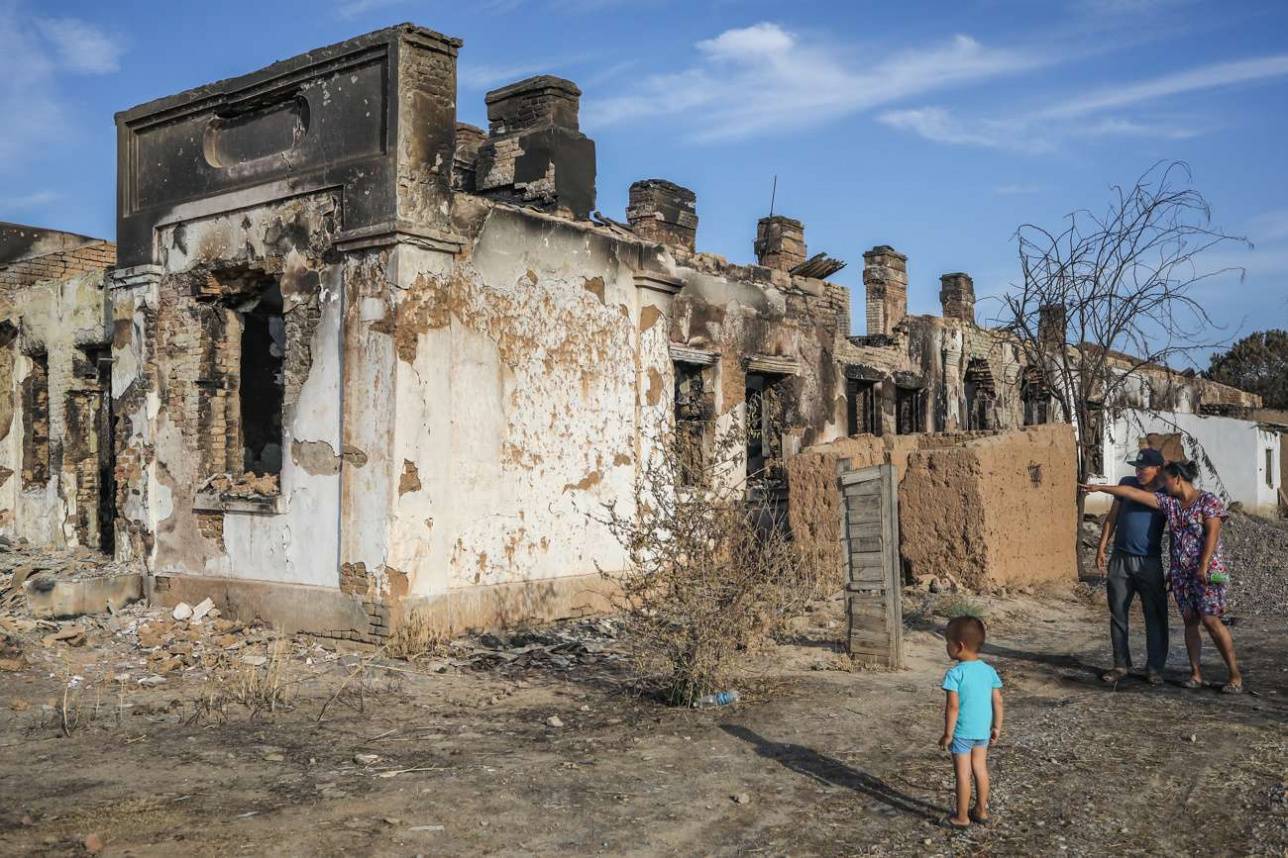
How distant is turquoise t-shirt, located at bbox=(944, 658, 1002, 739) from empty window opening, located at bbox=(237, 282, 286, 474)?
30.8 ft

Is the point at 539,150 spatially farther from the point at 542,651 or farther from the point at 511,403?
the point at 542,651

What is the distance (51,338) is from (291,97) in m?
6.10

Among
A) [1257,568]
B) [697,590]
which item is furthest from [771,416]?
[697,590]

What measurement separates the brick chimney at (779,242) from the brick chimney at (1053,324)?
153 inches

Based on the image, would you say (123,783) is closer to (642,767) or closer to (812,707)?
(642,767)

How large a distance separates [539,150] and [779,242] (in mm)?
5199

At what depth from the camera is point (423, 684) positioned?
8.06m

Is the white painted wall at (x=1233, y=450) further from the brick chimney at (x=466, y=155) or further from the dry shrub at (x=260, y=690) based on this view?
the dry shrub at (x=260, y=690)

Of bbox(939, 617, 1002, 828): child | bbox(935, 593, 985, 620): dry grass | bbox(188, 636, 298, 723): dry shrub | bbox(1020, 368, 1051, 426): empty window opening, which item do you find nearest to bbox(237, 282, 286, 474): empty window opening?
bbox(188, 636, 298, 723): dry shrub

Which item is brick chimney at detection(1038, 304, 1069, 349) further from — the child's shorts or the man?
the child's shorts

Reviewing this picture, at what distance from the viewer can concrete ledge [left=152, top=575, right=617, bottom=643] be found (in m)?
9.23

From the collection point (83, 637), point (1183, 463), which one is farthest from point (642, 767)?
point (83, 637)

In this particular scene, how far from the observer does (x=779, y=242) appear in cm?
1595

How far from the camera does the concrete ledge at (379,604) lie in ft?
30.3
